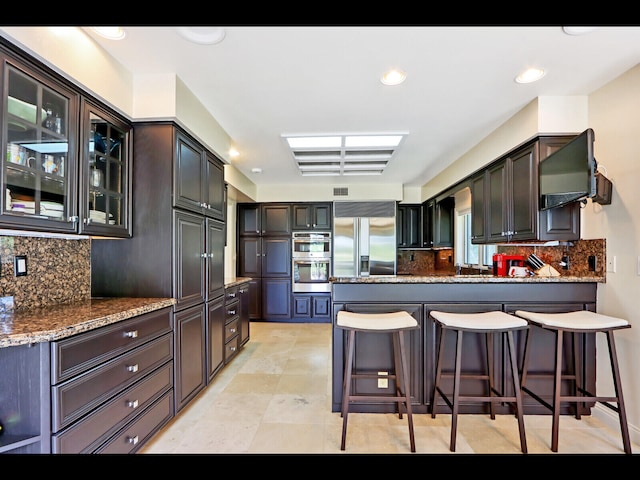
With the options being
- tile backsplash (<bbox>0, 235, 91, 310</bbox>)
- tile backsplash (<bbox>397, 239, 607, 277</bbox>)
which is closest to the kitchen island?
tile backsplash (<bbox>397, 239, 607, 277</bbox>)

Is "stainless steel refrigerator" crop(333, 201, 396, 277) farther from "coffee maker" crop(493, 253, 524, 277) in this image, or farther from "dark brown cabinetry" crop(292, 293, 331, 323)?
"coffee maker" crop(493, 253, 524, 277)

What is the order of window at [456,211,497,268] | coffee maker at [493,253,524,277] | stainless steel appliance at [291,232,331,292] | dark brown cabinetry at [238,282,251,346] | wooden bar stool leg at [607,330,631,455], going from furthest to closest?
stainless steel appliance at [291,232,331,292], window at [456,211,497,268], dark brown cabinetry at [238,282,251,346], coffee maker at [493,253,524,277], wooden bar stool leg at [607,330,631,455]

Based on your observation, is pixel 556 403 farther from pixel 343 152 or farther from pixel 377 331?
pixel 343 152

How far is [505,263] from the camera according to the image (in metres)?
3.19

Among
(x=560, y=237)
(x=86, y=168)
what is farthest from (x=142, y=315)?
(x=560, y=237)

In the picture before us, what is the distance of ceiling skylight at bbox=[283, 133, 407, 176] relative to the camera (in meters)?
3.22

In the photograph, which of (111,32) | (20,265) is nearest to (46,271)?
(20,265)

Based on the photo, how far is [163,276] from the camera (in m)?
2.21

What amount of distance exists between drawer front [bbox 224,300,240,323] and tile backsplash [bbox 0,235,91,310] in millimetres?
1289

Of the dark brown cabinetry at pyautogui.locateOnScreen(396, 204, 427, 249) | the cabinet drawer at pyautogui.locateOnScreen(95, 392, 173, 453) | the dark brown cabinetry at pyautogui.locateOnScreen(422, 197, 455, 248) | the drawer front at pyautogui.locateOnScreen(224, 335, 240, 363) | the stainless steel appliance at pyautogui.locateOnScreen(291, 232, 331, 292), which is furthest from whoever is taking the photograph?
the dark brown cabinetry at pyautogui.locateOnScreen(396, 204, 427, 249)

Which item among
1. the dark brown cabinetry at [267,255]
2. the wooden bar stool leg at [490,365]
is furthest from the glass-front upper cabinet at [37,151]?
the dark brown cabinetry at [267,255]

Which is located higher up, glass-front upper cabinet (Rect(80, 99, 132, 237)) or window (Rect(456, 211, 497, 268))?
glass-front upper cabinet (Rect(80, 99, 132, 237))

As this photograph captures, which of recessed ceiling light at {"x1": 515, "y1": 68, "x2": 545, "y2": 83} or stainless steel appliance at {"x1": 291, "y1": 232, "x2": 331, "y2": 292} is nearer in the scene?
recessed ceiling light at {"x1": 515, "y1": 68, "x2": 545, "y2": 83}

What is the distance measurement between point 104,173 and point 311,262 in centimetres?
380
